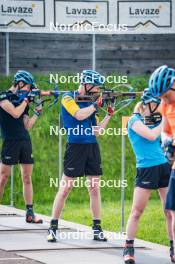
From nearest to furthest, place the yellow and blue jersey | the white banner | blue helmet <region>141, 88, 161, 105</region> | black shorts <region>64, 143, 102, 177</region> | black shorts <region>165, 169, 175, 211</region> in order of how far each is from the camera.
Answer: black shorts <region>165, 169, 175, 211</region>
blue helmet <region>141, 88, 161, 105</region>
the yellow and blue jersey
black shorts <region>64, 143, 102, 177</region>
the white banner

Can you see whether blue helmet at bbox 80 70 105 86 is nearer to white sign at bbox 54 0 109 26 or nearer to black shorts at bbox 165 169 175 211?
black shorts at bbox 165 169 175 211

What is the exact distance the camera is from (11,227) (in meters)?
16.5

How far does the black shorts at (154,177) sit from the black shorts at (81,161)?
1822 mm

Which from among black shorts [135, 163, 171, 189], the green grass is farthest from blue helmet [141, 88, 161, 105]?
the green grass

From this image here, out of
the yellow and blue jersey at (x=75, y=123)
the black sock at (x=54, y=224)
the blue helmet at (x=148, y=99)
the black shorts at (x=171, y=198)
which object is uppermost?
the blue helmet at (x=148, y=99)

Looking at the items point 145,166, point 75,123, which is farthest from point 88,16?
point 145,166

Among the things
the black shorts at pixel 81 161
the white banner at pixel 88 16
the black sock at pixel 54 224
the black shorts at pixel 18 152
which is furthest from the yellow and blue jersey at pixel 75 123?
the white banner at pixel 88 16

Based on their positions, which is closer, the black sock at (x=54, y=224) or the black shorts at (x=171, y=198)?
the black shorts at (x=171, y=198)

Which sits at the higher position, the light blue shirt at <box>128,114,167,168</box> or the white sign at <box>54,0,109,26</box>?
the white sign at <box>54,0,109,26</box>

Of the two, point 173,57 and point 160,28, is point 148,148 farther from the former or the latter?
point 173,57

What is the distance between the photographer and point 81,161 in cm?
1509

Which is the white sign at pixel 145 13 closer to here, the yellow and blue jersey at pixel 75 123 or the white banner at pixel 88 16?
the white banner at pixel 88 16

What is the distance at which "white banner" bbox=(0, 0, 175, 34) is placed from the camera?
22.6 meters

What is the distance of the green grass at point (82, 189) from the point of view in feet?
58.4
